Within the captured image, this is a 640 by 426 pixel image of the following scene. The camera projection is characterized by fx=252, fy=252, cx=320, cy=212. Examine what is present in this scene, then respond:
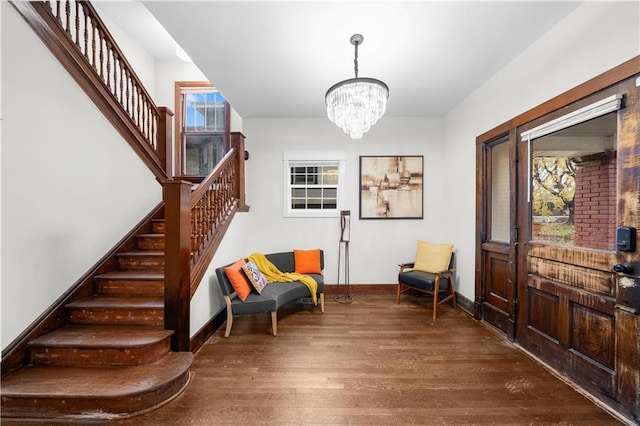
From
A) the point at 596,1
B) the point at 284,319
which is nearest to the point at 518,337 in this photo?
the point at 284,319

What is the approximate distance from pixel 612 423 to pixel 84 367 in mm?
3782

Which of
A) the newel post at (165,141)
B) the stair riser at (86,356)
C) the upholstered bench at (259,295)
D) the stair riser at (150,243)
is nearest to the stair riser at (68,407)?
the stair riser at (86,356)

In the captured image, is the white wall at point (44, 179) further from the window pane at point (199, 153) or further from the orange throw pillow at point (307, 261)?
the orange throw pillow at point (307, 261)

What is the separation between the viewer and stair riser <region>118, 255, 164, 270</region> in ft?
9.49

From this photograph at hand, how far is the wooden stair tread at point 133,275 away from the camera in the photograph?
259 cm

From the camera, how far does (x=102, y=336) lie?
6.90 ft

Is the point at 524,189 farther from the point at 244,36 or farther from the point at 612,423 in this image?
the point at 244,36

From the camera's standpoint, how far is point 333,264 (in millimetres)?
4289

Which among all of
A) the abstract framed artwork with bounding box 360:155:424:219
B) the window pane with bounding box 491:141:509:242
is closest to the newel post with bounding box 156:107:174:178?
the abstract framed artwork with bounding box 360:155:424:219

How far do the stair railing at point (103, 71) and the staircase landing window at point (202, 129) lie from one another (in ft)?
2.46

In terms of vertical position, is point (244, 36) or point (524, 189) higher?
point (244, 36)

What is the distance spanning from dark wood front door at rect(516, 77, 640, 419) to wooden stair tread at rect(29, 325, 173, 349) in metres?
3.34

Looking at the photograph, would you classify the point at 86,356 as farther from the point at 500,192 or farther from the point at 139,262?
the point at 500,192

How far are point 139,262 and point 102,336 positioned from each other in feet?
3.15
